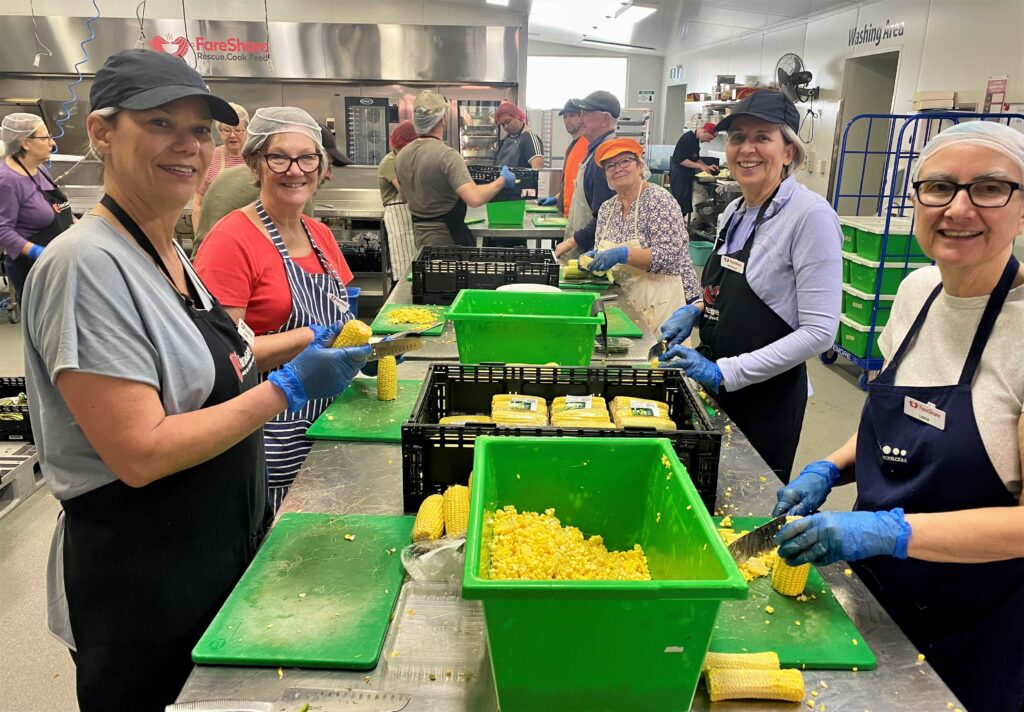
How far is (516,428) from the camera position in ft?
4.75

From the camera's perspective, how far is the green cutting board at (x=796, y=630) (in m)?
1.14

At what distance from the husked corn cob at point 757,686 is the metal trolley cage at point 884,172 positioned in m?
2.14

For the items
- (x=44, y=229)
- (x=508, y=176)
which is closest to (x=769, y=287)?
→ (x=508, y=176)

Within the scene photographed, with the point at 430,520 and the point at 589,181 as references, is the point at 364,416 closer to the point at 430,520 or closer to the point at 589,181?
the point at 430,520

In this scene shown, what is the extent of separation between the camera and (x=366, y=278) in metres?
6.64

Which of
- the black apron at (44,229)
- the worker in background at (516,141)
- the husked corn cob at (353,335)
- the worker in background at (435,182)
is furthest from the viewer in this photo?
the worker in background at (516,141)

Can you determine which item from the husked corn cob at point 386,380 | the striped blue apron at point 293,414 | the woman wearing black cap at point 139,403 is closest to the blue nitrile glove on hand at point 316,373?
the woman wearing black cap at point 139,403

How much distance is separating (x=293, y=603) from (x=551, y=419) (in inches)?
30.9

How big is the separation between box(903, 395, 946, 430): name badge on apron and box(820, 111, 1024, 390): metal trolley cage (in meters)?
1.52

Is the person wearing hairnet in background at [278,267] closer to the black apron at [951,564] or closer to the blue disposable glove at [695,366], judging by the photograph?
the blue disposable glove at [695,366]

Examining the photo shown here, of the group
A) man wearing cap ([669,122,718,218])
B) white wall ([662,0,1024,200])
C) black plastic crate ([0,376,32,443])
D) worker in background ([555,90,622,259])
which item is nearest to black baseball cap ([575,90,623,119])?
worker in background ([555,90,622,259])

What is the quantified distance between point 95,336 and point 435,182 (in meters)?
3.56

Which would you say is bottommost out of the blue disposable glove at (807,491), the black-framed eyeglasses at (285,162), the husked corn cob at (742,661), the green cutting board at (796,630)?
the green cutting board at (796,630)

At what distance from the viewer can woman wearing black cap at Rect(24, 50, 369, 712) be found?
43.5 inches
